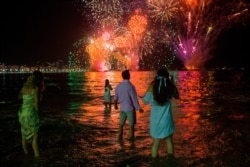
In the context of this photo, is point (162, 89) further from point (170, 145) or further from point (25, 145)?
point (25, 145)

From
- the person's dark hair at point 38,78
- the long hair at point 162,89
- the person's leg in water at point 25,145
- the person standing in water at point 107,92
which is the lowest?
→ the person's leg in water at point 25,145

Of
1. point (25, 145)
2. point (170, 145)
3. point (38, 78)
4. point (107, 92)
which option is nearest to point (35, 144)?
point (25, 145)

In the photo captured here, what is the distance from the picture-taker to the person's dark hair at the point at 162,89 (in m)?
7.03

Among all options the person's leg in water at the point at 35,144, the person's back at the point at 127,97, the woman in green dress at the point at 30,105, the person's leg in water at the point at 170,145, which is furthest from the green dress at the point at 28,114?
the person's leg in water at the point at 170,145

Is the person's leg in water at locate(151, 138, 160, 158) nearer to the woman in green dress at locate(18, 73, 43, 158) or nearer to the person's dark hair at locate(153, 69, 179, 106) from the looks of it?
the person's dark hair at locate(153, 69, 179, 106)

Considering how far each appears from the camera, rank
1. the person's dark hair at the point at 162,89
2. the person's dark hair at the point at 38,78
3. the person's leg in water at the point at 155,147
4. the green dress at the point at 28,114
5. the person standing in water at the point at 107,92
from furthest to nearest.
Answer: the person standing in water at the point at 107,92, the person's dark hair at the point at 38,78, the green dress at the point at 28,114, the person's leg in water at the point at 155,147, the person's dark hair at the point at 162,89

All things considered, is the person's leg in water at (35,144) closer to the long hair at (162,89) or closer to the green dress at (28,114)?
the green dress at (28,114)

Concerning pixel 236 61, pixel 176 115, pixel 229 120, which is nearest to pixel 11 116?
pixel 176 115

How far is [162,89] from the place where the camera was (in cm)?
703

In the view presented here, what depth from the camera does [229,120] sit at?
13727 mm

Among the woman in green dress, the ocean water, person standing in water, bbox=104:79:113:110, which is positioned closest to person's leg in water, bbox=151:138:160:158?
the ocean water

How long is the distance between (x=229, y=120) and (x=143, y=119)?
312 centimetres

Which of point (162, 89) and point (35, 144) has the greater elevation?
point (162, 89)

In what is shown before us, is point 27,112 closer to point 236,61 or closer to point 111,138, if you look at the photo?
point 111,138
